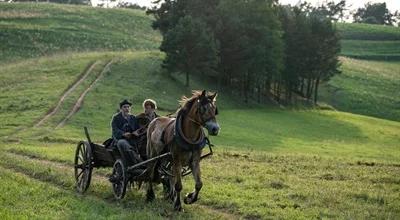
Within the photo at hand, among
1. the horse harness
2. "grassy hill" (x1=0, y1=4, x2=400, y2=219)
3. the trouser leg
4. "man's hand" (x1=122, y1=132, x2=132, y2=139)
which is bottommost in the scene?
"grassy hill" (x1=0, y1=4, x2=400, y2=219)

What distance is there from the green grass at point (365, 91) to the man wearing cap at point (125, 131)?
66.6 metres

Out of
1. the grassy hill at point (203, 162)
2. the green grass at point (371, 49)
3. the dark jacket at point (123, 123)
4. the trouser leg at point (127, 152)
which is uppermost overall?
the dark jacket at point (123, 123)

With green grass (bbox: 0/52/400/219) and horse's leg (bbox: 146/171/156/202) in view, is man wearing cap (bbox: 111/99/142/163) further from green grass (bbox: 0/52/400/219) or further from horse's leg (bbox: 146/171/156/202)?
green grass (bbox: 0/52/400/219)

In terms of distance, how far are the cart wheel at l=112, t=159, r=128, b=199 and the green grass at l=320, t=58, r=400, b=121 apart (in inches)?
2650

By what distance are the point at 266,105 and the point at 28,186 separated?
53675mm

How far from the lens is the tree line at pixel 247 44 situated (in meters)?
58.9

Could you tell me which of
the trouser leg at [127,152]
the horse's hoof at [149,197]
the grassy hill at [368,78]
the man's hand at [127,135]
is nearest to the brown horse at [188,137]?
the horse's hoof at [149,197]

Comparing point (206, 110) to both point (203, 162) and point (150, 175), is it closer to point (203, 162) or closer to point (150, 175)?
point (150, 175)

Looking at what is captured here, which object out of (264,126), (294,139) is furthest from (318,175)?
(264,126)

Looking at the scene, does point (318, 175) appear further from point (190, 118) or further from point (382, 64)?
point (382, 64)

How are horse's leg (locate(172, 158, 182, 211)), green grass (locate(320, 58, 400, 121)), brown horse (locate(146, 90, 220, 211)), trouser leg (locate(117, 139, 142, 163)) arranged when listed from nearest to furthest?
brown horse (locate(146, 90, 220, 211)) → horse's leg (locate(172, 158, 182, 211)) → trouser leg (locate(117, 139, 142, 163)) → green grass (locate(320, 58, 400, 121))

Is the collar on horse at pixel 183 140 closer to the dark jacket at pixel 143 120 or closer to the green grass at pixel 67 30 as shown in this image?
the dark jacket at pixel 143 120

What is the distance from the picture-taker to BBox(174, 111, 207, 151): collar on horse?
12945 millimetres

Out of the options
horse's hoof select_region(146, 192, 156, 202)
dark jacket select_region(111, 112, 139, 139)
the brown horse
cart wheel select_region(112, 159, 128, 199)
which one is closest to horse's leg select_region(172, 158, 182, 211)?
the brown horse
